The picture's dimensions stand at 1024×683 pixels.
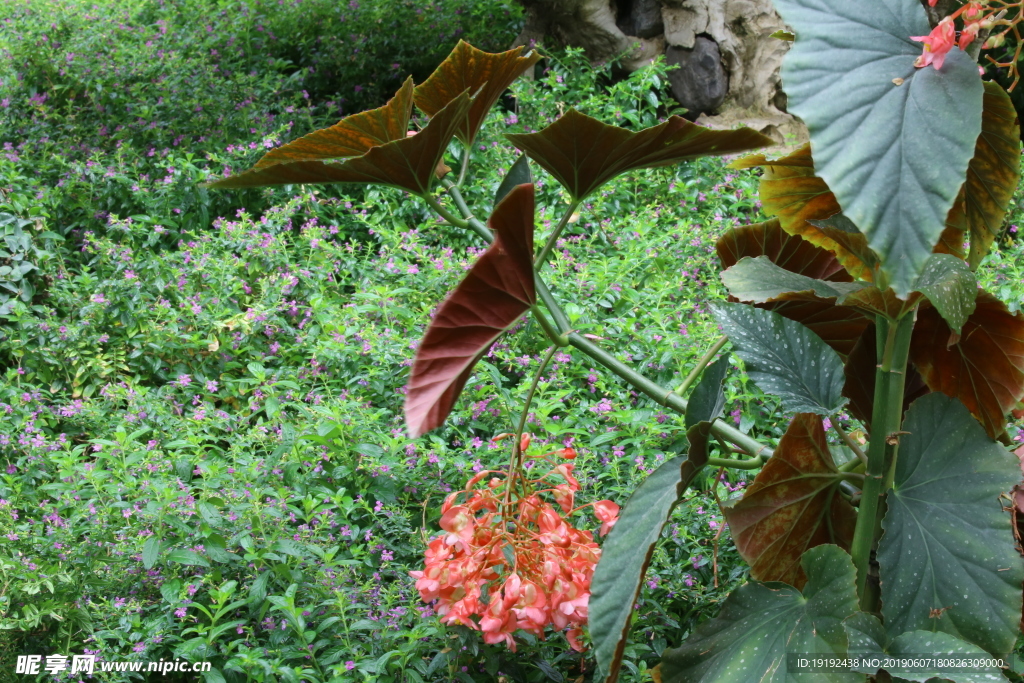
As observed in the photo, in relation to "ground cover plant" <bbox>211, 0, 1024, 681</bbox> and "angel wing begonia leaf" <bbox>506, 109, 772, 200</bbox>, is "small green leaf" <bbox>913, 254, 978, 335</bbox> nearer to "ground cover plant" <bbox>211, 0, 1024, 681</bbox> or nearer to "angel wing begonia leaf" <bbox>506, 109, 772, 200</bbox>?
"ground cover plant" <bbox>211, 0, 1024, 681</bbox>

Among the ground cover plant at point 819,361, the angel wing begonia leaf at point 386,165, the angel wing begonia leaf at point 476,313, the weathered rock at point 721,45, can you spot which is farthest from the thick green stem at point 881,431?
the weathered rock at point 721,45

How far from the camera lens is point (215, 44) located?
5.00 m

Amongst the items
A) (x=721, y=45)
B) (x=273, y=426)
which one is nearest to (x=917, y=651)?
(x=273, y=426)

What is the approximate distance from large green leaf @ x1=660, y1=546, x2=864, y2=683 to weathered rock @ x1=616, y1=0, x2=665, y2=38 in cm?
450

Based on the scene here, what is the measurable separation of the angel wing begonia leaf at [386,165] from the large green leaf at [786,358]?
420 millimetres

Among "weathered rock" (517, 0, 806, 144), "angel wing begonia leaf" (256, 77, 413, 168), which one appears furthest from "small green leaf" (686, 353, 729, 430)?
"weathered rock" (517, 0, 806, 144)

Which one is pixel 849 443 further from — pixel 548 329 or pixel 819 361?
pixel 548 329

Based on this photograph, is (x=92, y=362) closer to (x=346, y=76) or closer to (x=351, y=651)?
(x=351, y=651)

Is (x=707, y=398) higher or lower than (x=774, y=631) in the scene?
higher

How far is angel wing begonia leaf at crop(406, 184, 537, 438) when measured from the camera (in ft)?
2.62

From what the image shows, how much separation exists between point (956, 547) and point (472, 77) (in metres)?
0.85

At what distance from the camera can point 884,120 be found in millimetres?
767

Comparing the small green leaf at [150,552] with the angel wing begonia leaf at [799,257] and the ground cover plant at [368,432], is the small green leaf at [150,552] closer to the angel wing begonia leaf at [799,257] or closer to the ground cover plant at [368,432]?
the ground cover plant at [368,432]

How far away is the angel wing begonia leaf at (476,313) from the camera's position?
0.80 meters
